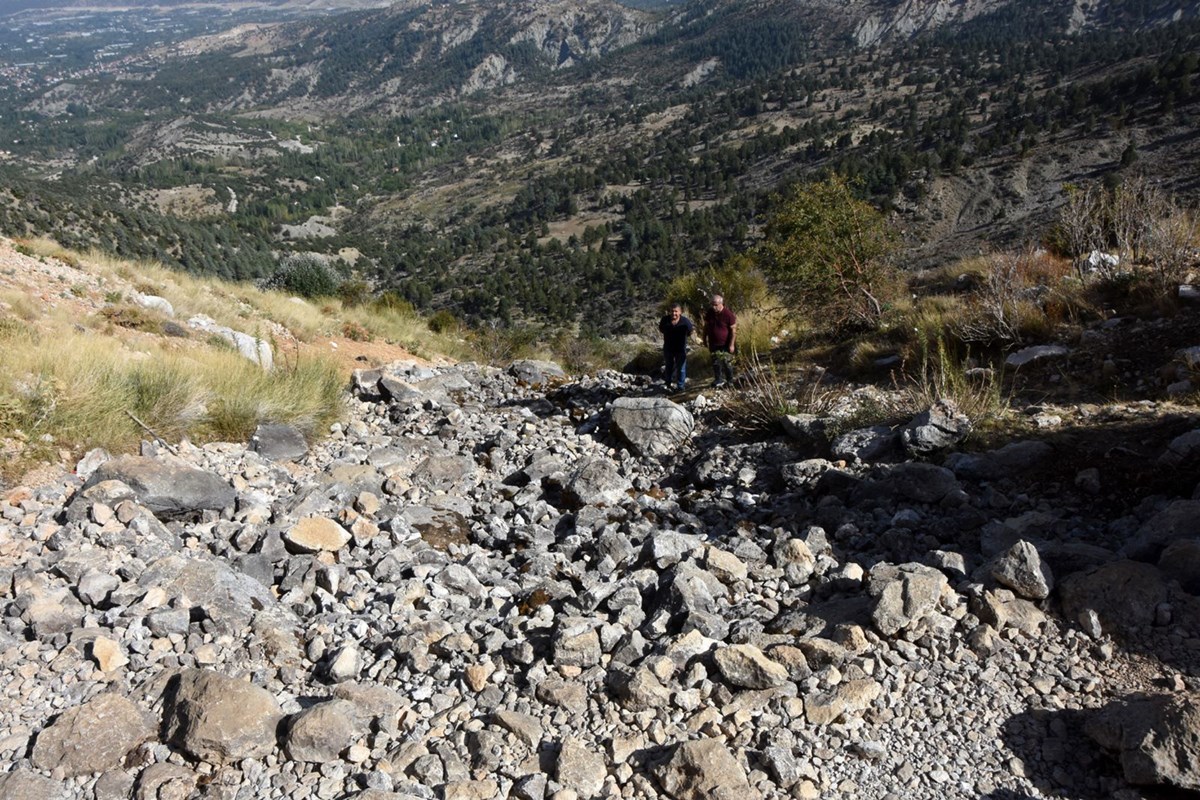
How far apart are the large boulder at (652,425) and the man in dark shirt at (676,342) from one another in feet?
5.82

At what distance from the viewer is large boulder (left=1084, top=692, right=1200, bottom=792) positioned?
238 centimetres

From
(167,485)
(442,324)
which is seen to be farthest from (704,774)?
(442,324)

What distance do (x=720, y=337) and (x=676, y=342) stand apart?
622mm

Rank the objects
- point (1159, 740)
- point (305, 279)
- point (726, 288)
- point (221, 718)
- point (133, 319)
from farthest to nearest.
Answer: point (305, 279) < point (726, 288) < point (133, 319) < point (221, 718) < point (1159, 740)

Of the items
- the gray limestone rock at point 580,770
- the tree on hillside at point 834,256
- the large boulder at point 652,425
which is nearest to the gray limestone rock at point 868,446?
the large boulder at point 652,425

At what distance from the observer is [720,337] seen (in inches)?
353

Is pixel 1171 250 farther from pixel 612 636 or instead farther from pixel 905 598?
pixel 612 636

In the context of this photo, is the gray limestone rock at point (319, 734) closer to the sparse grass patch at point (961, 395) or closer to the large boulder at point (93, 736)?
the large boulder at point (93, 736)

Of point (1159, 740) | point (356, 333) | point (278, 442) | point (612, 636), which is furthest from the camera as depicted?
point (356, 333)

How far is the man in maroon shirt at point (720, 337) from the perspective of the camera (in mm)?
8867

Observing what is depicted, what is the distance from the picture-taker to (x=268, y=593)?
4094mm

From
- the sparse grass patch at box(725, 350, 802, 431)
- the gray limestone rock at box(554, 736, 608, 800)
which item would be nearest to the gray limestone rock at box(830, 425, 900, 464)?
the sparse grass patch at box(725, 350, 802, 431)

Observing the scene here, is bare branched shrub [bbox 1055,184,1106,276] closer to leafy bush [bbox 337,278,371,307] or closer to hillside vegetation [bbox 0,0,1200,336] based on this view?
hillside vegetation [bbox 0,0,1200,336]

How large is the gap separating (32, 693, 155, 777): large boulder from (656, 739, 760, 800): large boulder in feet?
6.91
